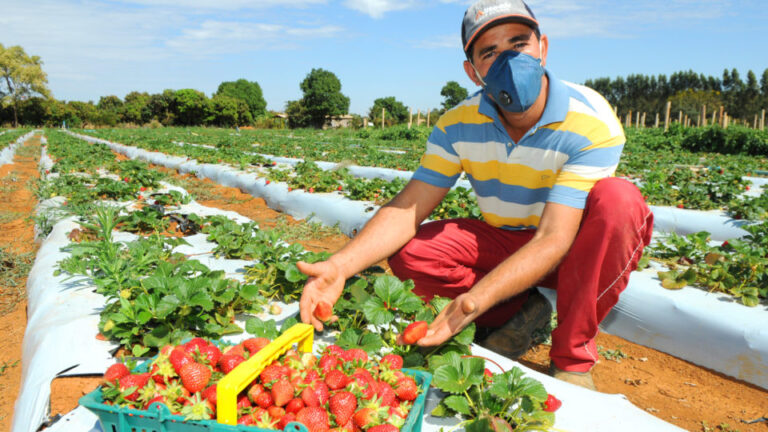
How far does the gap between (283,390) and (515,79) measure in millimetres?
1561

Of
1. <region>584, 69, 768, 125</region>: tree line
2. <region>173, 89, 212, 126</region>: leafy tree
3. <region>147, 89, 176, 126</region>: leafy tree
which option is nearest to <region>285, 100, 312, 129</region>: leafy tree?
<region>173, 89, 212, 126</region>: leafy tree

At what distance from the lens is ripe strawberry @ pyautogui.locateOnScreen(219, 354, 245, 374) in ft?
4.43

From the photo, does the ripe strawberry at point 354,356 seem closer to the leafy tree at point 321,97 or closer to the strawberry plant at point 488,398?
A: the strawberry plant at point 488,398

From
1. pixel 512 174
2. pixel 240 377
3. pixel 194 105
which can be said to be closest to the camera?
pixel 240 377

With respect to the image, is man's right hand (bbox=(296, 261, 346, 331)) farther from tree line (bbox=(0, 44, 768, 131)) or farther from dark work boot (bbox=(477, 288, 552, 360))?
tree line (bbox=(0, 44, 768, 131))

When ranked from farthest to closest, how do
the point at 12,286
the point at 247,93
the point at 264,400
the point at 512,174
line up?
the point at 247,93, the point at 12,286, the point at 512,174, the point at 264,400

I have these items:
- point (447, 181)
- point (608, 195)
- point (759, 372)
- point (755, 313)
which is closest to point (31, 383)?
point (447, 181)

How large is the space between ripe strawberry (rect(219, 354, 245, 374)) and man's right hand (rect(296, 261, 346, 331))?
0.52m

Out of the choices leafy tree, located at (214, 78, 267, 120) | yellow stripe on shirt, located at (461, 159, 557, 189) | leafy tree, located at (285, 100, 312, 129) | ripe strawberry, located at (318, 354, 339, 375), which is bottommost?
ripe strawberry, located at (318, 354, 339, 375)

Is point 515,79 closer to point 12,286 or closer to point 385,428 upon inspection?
point 385,428

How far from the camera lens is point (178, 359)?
4.29ft

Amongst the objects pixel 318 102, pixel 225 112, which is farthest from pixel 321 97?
pixel 225 112

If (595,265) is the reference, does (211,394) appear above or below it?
below

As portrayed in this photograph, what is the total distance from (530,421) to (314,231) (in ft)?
12.9
